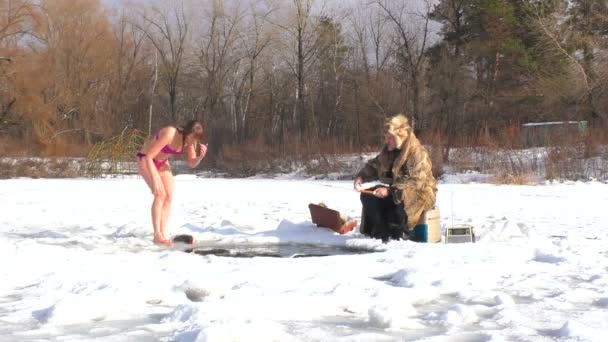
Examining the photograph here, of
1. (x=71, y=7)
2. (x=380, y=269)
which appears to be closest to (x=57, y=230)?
(x=380, y=269)

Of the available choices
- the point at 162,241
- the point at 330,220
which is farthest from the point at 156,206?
the point at 330,220

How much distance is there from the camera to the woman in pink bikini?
6.38m

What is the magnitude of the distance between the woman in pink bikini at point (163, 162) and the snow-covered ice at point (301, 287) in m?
0.31

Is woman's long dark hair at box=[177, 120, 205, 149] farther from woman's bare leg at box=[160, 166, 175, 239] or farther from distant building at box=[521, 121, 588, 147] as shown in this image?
distant building at box=[521, 121, 588, 147]

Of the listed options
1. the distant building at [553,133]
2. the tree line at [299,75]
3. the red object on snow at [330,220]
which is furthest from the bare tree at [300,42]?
the red object on snow at [330,220]

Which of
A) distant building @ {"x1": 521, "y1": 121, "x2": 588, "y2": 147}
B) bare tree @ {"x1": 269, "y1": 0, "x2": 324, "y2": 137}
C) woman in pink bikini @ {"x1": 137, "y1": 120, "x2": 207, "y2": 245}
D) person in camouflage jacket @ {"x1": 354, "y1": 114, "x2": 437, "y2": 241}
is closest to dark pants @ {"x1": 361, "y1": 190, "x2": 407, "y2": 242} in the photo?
person in camouflage jacket @ {"x1": 354, "y1": 114, "x2": 437, "y2": 241}

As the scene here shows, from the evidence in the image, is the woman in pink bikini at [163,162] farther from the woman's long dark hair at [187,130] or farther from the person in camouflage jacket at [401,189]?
the person in camouflage jacket at [401,189]

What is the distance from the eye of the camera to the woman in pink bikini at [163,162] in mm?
6379

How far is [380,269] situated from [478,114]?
31037 mm

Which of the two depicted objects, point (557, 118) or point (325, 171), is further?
point (557, 118)

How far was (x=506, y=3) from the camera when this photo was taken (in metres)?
32.8

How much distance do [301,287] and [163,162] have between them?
2.99 meters

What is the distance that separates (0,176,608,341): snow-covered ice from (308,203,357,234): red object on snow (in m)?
0.15

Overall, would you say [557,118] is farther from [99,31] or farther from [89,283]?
[99,31]
